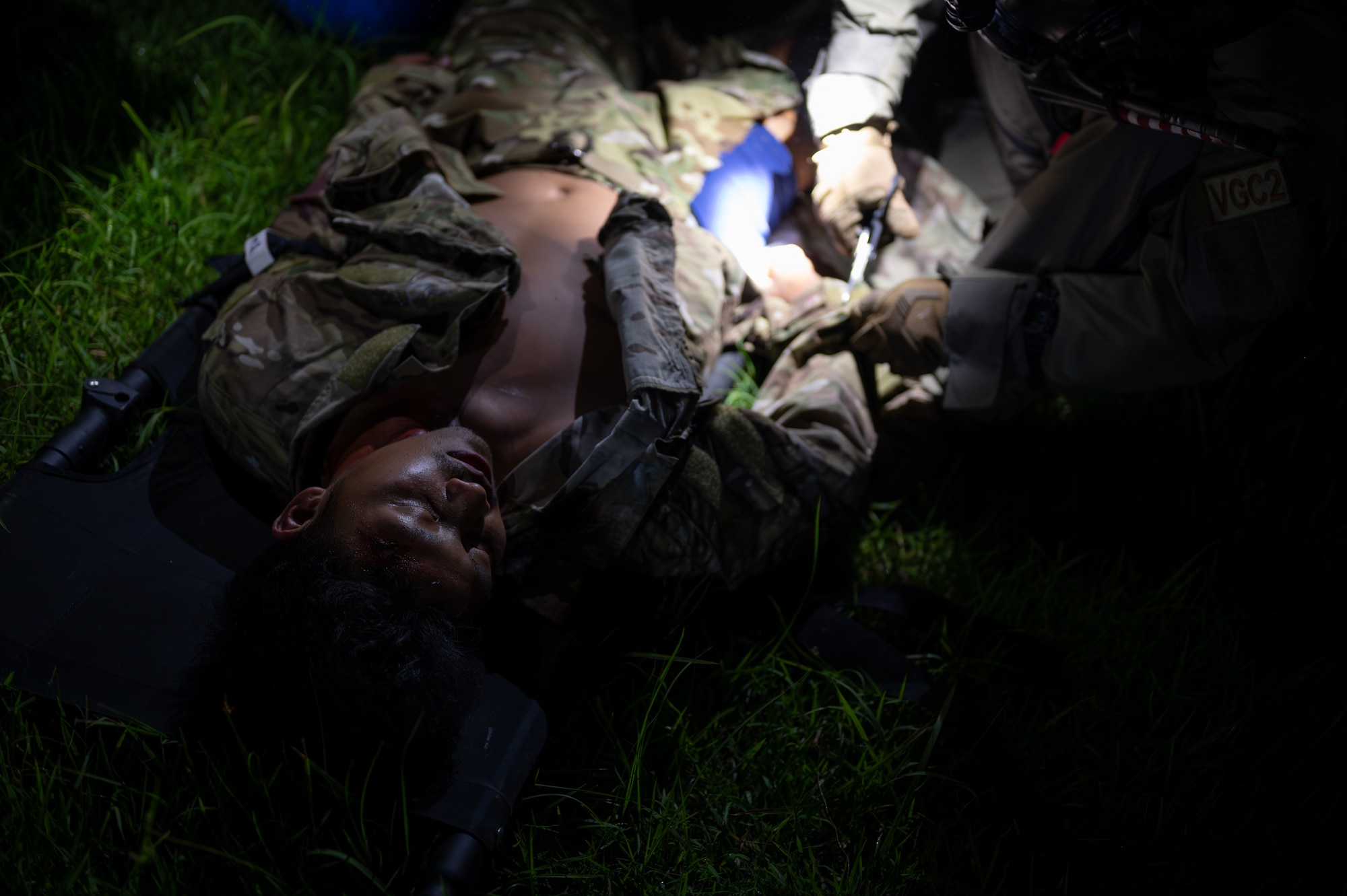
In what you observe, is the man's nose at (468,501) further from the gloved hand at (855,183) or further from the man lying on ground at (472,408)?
the gloved hand at (855,183)

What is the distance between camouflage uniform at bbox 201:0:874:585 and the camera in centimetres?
201

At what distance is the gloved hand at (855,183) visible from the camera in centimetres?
289

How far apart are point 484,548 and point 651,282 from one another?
33.2 inches

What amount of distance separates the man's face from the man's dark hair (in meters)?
0.04

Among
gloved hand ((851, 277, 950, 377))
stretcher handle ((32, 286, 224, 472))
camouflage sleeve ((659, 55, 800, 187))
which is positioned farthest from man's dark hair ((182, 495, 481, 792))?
camouflage sleeve ((659, 55, 800, 187))

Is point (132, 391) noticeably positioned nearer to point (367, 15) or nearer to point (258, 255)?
point (258, 255)

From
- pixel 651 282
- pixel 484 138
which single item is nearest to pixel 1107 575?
pixel 651 282

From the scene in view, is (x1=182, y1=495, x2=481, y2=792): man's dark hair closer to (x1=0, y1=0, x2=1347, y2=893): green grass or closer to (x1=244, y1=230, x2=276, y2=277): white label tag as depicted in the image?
(x1=0, y1=0, x2=1347, y2=893): green grass

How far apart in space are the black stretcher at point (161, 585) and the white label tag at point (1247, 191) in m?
1.31

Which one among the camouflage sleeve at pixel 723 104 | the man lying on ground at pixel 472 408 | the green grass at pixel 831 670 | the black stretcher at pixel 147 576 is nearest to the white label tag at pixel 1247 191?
the green grass at pixel 831 670

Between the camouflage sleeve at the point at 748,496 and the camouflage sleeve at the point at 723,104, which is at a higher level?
the camouflage sleeve at the point at 723,104

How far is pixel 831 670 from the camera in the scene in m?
2.16

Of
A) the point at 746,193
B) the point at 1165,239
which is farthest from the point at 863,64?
the point at 1165,239

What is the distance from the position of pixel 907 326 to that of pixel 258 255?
6.52 ft
